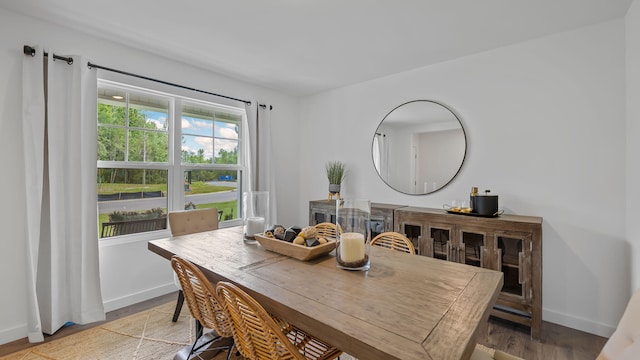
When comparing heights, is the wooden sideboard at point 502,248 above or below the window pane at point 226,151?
below

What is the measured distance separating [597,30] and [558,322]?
7.94 feet

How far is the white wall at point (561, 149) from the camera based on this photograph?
223cm

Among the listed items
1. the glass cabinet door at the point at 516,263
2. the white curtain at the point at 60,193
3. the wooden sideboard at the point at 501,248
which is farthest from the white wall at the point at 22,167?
the glass cabinet door at the point at 516,263

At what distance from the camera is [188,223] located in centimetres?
258

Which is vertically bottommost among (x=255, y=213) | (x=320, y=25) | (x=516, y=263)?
(x=516, y=263)

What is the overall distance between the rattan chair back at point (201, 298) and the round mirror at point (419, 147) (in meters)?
2.46

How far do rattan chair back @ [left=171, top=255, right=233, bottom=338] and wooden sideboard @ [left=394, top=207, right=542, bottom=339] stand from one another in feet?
6.37

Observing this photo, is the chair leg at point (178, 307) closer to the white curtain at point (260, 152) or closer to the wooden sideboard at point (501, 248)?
the white curtain at point (260, 152)

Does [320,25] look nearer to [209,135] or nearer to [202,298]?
[209,135]

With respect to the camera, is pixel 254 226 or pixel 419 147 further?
pixel 419 147

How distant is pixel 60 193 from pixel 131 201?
0.62 m

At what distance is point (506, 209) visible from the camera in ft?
8.80

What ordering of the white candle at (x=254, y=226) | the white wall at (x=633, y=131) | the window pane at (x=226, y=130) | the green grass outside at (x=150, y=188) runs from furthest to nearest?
1. the window pane at (x=226, y=130)
2. the green grass outside at (x=150, y=188)
3. the white candle at (x=254, y=226)
4. the white wall at (x=633, y=131)

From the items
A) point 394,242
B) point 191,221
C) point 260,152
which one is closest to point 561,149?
point 394,242
